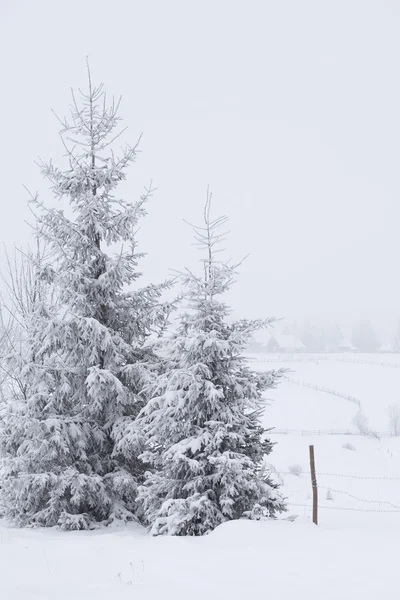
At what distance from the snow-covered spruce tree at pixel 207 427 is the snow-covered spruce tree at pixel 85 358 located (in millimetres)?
1183

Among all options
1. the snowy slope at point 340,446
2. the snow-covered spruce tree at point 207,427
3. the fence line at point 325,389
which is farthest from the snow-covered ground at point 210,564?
the fence line at point 325,389

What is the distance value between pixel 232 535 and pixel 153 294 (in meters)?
6.28

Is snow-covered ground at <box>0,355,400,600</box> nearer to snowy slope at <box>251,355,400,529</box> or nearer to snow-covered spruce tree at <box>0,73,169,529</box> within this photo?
snow-covered spruce tree at <box>0,73,169,529</box>

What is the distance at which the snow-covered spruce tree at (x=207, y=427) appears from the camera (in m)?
9.84

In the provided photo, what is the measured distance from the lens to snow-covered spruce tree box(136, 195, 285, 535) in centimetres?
984

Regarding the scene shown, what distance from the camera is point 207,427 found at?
33.8ft

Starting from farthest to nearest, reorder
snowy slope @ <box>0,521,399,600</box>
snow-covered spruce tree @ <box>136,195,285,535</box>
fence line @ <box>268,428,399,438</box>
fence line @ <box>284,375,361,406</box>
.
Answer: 1. fence line @ <box>284,375,361,406</box>
2. fence line @ <box>268,428,399,438</box>
3. snow-covered spruce tree @ <box>136,195,285,535</box>
4. snowy slope @ <box>0,521,399,600</box>

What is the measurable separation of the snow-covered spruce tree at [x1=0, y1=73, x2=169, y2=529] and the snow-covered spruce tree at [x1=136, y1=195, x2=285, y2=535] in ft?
3.88

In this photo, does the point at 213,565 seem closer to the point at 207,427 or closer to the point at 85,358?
the point at 207,427

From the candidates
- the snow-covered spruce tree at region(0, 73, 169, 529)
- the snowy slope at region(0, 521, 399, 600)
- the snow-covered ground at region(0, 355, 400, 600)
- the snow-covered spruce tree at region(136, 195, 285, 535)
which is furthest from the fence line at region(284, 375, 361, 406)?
the snowy slope at region(0, 521, 399, 600)

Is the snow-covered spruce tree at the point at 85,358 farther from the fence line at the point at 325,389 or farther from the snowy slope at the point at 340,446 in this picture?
the fence line at the point at 325,389

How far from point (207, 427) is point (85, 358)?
3.58 m

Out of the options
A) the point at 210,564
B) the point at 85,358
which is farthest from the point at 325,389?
the point at 210,564

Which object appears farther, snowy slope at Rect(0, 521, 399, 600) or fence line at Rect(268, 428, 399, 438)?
fence line at Rect(268, 428, 399, 438)
